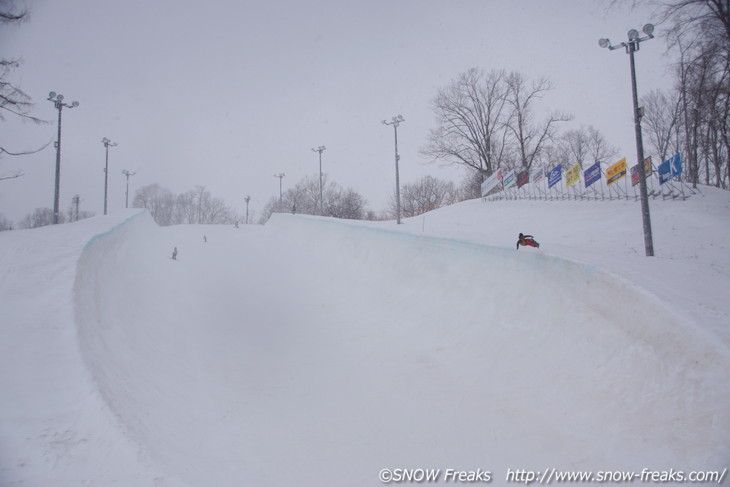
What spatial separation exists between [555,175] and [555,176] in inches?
2.3

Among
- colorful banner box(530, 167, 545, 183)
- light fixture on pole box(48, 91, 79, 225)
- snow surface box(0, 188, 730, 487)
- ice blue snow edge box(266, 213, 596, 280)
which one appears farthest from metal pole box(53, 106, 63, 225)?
colorful banner box(530, 167, 545, 183)

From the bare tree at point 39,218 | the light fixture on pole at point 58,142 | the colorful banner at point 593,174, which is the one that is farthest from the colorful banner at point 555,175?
the bare tree at point 39,218

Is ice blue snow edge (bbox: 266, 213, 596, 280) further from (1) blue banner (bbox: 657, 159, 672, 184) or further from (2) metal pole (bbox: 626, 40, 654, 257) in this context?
(1) blue banner (bbox: 657, 159, 672, 184)

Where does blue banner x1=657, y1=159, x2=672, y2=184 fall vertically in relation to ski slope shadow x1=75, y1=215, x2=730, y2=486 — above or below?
above

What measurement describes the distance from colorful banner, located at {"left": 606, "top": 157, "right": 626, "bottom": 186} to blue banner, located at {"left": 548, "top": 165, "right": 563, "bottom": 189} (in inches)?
140

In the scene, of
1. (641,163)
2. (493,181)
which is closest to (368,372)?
(641,163)

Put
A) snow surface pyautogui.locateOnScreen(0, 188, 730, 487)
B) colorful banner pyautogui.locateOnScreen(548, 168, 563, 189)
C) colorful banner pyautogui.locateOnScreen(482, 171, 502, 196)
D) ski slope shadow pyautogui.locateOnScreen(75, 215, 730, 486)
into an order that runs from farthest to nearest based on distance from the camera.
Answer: colorful banner pyautogui.locateOnScreen(482, 171, 502, 196) < colorful banner pyautogui.locateOnScreen(548, 168, 563, 189) < ski slope shadow pyautogui.locateOnScreen(75, 215, 730, 486) < snow surface pyautogui.locateOnScreen(0, 188, 730, 487)

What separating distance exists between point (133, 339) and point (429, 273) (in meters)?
7.00

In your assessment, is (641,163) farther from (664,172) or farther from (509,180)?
(509,180)

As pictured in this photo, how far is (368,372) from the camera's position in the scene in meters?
6.27

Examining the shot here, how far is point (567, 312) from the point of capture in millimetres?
5969

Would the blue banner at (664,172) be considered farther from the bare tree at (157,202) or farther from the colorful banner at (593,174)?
→ the bare tree at (157,202)

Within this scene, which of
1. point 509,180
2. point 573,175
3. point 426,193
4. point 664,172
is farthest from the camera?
point 426,193

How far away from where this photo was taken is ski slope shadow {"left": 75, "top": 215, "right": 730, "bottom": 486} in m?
3.82
